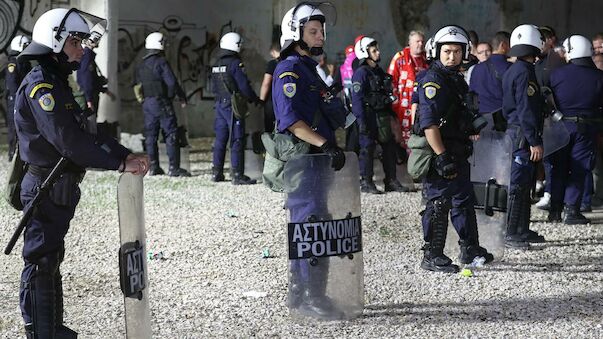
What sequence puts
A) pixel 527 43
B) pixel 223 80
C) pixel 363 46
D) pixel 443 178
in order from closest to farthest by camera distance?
pixel 443 178 → pixel 527 43 → pixel 363 46 → pixel 223 80

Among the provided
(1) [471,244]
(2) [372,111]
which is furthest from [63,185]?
(2) [372,111]

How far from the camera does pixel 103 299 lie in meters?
6.62

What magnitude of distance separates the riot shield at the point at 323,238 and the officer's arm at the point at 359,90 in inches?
202

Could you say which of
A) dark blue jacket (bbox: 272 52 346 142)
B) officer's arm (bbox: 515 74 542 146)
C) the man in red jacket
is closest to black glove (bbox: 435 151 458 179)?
dark blue jacket (bbox: 272 52 346 142)

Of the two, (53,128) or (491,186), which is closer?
(53,128)

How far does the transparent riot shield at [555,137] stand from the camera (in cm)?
970

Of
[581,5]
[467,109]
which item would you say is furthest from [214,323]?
[581,5]

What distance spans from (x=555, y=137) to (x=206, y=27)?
1068 cm

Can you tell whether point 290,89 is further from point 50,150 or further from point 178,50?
point 178,50

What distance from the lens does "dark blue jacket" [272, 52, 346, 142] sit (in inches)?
236

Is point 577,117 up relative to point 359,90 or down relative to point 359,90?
down

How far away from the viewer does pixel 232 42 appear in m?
12.1

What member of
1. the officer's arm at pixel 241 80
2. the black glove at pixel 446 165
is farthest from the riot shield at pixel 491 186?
the officer's arm at pixel 241 80

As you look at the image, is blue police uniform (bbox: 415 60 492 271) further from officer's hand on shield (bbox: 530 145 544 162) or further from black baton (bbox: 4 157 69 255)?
black baton (bbox: 4 157 69 255)
